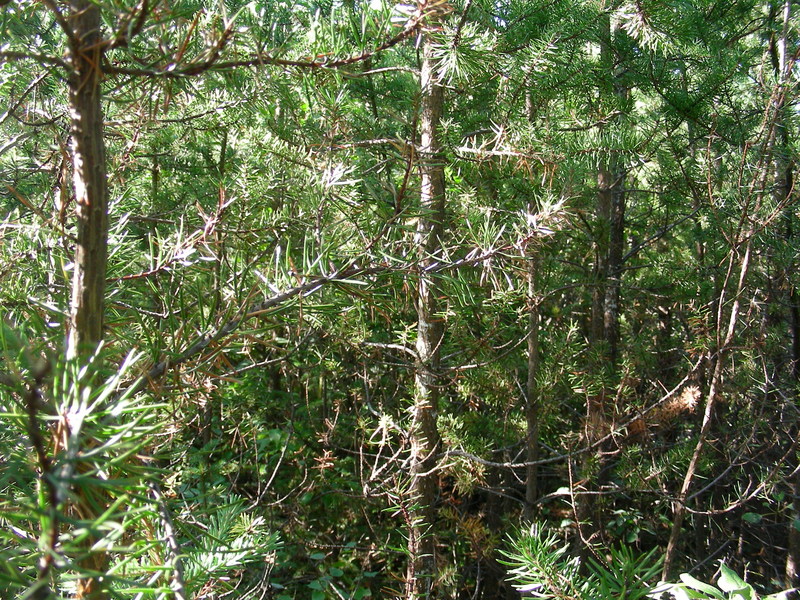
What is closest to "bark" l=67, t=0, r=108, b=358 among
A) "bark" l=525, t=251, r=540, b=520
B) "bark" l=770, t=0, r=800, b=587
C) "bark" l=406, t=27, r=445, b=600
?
"bark" l=406, t=27, r=445, b=600

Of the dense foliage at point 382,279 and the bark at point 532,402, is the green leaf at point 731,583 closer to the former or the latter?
the dense foliage at point 382,279

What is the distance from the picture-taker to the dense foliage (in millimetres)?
713

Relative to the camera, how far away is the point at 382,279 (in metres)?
1.19

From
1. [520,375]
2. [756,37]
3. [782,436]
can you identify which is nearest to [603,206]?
[520,375]

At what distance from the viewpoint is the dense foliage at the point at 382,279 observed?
713mm

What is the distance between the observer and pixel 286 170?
69.3 inches

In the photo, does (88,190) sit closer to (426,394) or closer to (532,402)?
(426,394)

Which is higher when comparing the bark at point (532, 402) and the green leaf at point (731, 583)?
the green leaf at point (731, 583)

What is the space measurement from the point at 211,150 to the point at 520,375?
2.02 m

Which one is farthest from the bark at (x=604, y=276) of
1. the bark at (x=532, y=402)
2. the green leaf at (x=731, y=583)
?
the green leaf at (x=731, y=583)

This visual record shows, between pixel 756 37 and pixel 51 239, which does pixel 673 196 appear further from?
pixel 51 239

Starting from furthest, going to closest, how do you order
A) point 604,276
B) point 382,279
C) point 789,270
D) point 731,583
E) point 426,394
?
point 604,276 < point 789,270 < point 426,394 < point 382,279 < point 731,583

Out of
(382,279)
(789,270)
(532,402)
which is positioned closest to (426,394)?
(532,402)

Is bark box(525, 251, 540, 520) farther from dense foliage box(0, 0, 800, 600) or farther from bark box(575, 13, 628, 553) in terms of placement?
bark box(575, 13, 628, 553)
